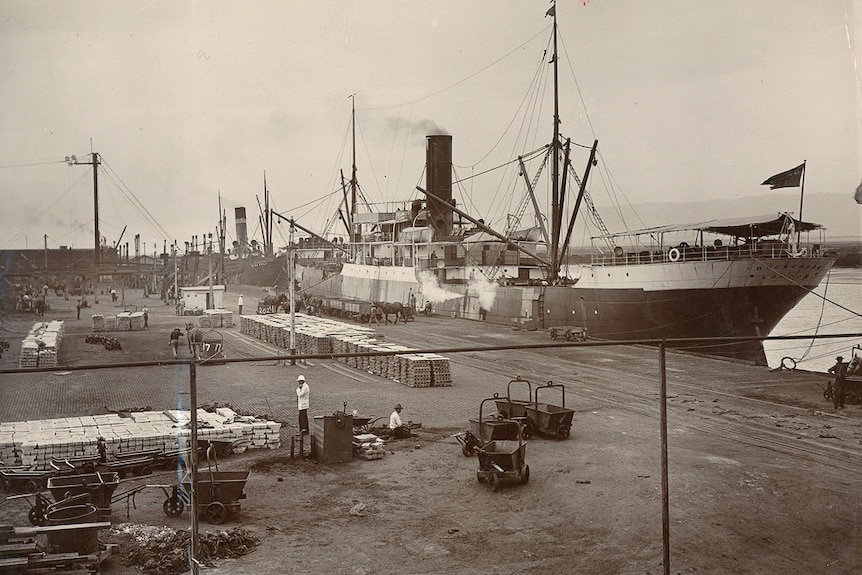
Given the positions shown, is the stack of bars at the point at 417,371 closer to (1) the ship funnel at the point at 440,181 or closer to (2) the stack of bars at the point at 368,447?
(2) the stack of bars at the point at 368,447

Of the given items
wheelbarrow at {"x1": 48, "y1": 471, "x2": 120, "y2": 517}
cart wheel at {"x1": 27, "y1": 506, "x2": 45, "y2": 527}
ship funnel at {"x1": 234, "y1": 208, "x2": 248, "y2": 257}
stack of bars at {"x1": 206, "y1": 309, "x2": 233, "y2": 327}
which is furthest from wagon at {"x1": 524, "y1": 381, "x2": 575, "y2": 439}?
ship funnel at {"x1": 234, "y1": 208, "x2": 248, "y2": 257}

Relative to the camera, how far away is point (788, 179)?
35750 millimetres

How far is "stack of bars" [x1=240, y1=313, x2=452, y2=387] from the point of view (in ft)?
83.0

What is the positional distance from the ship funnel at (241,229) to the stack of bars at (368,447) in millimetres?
30857

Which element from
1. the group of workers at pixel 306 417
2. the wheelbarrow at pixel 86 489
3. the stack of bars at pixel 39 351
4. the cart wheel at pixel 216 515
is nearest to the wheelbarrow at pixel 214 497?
the cart wheel at pixel 216 515

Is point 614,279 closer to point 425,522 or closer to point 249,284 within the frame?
point 425,522

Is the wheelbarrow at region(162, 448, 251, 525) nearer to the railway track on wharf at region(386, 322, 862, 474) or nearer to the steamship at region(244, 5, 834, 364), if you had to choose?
the railway track on wharf at region(386, 322, 862, 474)

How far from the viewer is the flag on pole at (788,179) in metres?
35.2

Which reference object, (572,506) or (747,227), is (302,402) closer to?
(572,506)

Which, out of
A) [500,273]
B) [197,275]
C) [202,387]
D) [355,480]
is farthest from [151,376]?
[197,275]

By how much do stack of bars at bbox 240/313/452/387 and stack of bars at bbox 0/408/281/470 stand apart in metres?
4.75

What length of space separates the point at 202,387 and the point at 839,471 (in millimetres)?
20144

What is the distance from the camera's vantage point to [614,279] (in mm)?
37344

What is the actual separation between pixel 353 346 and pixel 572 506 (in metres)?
16.6
